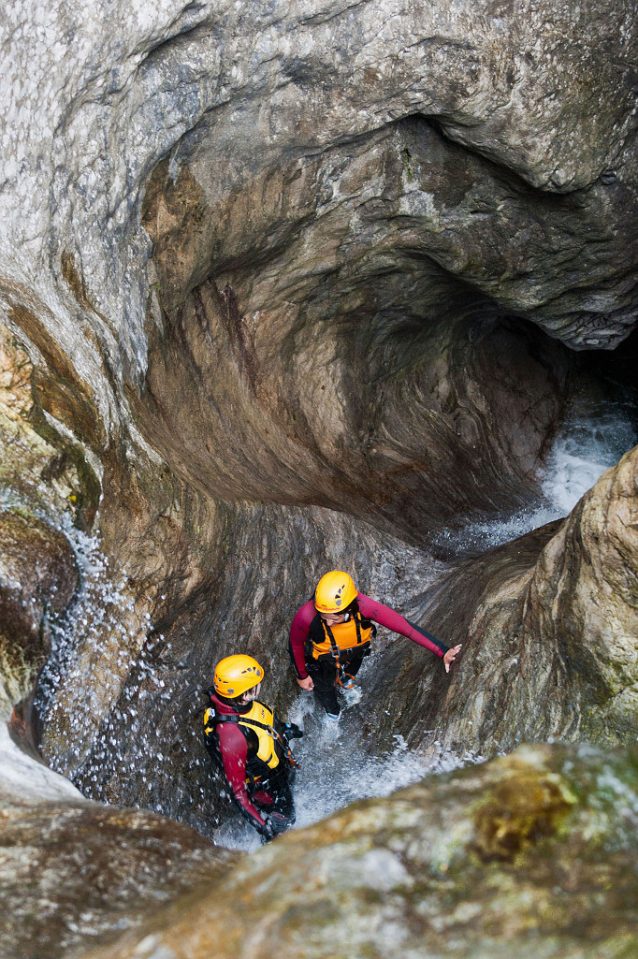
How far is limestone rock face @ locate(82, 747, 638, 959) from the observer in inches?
93.7

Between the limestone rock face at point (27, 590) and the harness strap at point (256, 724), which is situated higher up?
the limestone rock face at point (27, 590)

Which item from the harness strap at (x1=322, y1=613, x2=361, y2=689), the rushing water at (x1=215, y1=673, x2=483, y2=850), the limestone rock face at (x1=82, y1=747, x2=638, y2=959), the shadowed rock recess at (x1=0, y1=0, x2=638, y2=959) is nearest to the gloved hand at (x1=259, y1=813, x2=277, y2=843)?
the rushing water at (x1=215, y1=673, x2=483, y2=850)

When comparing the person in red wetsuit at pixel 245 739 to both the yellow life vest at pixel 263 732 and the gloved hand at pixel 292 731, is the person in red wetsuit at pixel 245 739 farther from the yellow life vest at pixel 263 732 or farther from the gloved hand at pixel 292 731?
the gloved hand at pixel 292 731

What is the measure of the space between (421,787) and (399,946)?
0.71 metres

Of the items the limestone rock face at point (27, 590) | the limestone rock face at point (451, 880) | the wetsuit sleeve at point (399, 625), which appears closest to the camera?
the limestone rock face at point (451, 880)

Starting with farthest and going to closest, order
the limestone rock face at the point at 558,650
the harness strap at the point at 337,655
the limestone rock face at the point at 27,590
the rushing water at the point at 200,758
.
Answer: the harness strap at the point at 337,655, the rushing water at the point at 200,758, the limestone rock face at the point at 558,650, the limestone rock face at the point at 27,590

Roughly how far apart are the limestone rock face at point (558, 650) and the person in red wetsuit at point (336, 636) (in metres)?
0.44

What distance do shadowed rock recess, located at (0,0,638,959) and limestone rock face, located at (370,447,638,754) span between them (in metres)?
0.03

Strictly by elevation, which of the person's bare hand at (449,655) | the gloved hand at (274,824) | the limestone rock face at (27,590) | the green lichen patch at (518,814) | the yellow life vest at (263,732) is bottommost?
the gloved hand at (274,824)

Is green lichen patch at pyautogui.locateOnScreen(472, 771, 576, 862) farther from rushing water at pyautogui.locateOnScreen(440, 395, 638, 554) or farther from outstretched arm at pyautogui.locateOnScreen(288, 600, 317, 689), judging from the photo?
rushing water at pyautogui.locateOnScreen(440, 395, 638, 554)

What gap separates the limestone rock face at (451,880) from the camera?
93.7 inches

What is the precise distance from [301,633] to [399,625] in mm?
1049

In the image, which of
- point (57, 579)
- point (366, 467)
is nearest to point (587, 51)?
point (366, 467)

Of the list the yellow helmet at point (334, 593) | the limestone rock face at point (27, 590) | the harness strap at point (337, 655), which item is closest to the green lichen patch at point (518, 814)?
the limestone rock face at point (27, 590)
